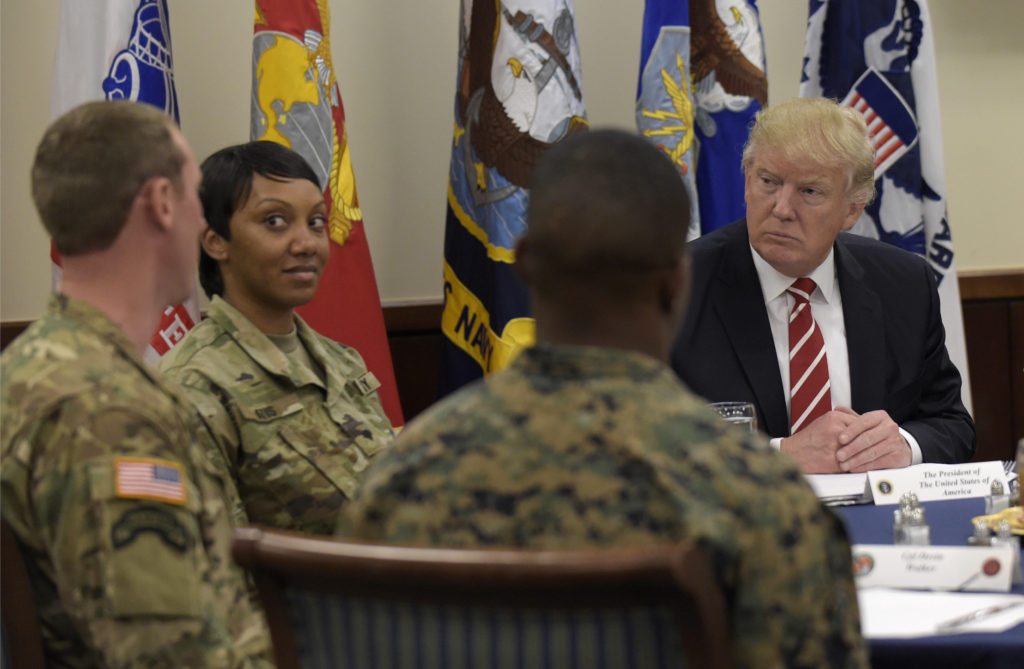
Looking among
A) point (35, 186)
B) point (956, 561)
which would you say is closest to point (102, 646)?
point (35, 186)

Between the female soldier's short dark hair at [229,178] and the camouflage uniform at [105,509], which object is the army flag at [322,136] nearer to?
the female soldier's short dark hair at [229,178]

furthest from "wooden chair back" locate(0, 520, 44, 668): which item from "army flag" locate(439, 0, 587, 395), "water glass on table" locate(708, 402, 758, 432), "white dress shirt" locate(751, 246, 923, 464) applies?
"army flag" locate(439, 0, 587, 395)

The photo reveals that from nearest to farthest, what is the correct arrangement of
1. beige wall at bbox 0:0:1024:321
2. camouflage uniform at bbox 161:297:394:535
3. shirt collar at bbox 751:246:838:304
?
camouflage uniform at bbox 161:297:394:535 < shirt collar at bbox 751:246:838:304 < beige wall at bbox 0:0:1024:321

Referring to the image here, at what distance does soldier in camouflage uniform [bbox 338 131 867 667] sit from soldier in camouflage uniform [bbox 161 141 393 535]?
0.87 meters

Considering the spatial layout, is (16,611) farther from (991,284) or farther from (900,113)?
(991,284)

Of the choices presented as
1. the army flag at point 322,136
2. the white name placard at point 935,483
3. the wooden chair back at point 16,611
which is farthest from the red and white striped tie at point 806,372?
the wooden chair back at point 16,611

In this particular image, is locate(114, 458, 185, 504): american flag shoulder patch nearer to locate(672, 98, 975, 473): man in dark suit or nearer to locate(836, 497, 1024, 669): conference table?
locate(836, 497, 1024, 669): conference table

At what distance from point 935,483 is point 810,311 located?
0.70 metres

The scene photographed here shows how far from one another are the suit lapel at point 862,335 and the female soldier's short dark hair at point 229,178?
1.26 metres

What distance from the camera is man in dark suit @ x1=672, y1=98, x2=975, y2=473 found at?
249cm

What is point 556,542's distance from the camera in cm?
94

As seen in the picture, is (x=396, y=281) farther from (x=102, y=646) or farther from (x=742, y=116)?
(x=102, y=646)

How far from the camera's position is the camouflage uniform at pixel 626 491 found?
3.03 ft

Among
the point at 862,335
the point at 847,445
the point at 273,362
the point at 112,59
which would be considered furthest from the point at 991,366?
the point at 112,59
